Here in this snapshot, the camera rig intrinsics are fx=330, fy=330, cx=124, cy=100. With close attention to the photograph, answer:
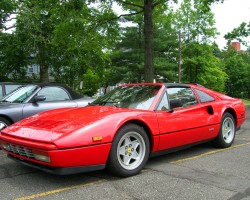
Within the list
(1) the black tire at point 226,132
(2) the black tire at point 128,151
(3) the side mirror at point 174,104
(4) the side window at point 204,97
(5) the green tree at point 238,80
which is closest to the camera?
(2) the black tire at point 128,151

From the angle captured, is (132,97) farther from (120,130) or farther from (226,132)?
(226,132)

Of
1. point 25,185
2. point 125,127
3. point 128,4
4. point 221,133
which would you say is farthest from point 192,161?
point 128,4

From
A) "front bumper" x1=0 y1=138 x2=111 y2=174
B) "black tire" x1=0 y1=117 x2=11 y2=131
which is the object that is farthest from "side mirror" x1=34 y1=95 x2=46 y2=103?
"front bumper" x1=0 y1=138 x2=111 y2=174

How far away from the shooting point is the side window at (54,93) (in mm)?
7318

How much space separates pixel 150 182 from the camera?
4031 millimetres

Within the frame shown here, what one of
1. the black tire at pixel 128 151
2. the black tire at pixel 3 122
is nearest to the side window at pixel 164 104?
the black tire at pixel 128 151

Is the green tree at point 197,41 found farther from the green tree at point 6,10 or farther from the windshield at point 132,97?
the windshield at point 132,97

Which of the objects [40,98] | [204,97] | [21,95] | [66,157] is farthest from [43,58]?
[66,157]

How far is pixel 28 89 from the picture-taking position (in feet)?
23.7

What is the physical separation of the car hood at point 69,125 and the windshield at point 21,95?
244cm

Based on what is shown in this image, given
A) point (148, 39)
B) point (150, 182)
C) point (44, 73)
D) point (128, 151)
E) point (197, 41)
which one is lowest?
point (150, 182)

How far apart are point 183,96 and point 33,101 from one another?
3.22 m

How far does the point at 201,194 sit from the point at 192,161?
148 cm

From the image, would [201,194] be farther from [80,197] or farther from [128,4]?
[128,4]
